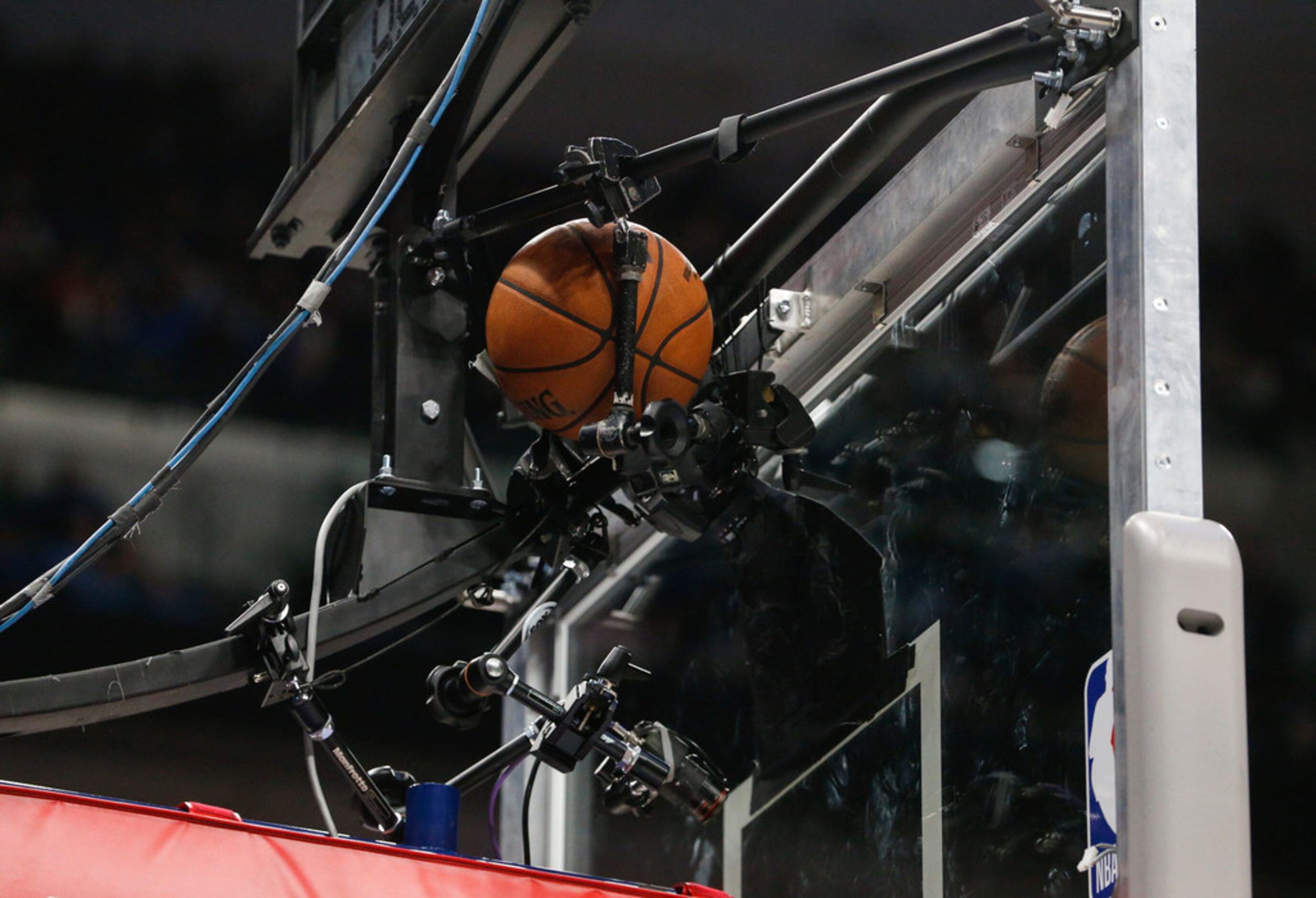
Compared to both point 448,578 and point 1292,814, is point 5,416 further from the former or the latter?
point 1292,814

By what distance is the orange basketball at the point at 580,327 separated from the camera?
8.76 ft

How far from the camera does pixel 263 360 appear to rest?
103 inches

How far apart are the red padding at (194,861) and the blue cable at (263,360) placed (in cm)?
74

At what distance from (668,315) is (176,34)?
8.37ft

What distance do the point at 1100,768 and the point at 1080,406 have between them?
20.9 inches

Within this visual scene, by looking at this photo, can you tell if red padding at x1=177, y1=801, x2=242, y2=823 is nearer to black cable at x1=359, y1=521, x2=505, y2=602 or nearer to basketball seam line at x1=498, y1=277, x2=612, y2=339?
black cable at x1=359, y1=521, x2=505, y2=602

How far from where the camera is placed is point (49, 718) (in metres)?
2.61

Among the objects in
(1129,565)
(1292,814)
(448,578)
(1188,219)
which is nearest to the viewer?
(1129,565)

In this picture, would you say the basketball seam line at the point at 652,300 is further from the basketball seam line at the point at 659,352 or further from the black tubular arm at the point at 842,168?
the black tubular arm at the point at 842,168

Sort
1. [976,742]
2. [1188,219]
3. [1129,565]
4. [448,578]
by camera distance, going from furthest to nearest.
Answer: [448,578] < [976,742] < [1188,219] < [1129,565]

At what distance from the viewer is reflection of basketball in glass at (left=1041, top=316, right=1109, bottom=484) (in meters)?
2.35

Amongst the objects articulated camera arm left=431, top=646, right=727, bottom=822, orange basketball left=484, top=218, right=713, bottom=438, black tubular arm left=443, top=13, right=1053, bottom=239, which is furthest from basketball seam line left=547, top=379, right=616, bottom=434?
articulated camera arm left=431, top=646, right=727, bottom=822

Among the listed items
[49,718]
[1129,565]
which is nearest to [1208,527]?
[1129,565]

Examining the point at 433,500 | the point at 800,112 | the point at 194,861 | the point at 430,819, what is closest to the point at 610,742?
the point at 430,819
